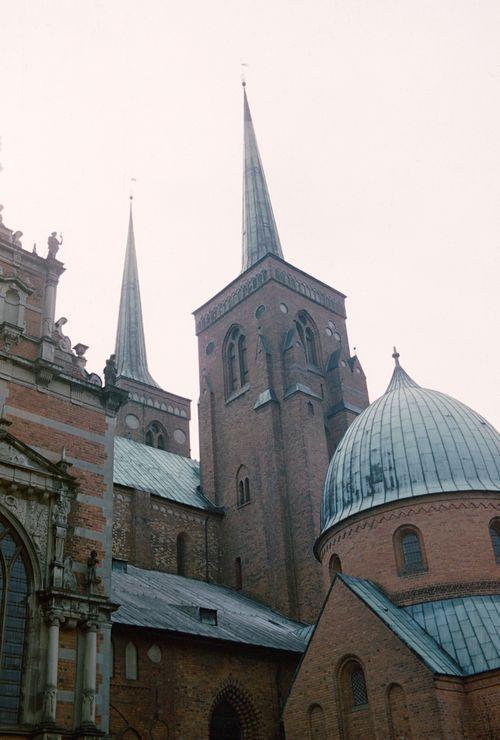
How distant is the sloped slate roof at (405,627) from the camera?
65.8 ft

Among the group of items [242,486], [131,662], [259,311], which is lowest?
[131,662]

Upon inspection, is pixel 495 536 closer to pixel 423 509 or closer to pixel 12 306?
pixel 423 509

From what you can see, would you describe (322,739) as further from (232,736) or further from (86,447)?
(86,447)

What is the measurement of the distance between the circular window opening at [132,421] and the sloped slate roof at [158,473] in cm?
691

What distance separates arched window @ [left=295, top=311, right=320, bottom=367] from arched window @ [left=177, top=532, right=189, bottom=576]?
37.9ft

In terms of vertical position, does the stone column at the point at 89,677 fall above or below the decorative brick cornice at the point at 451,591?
below

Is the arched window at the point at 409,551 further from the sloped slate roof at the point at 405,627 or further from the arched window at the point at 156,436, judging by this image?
the arched window at the point at 156,436

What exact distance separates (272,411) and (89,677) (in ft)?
77.2

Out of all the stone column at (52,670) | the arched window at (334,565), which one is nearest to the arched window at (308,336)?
the arched window at (334,565)

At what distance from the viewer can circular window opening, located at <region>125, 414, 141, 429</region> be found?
164ft

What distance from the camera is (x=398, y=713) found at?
20.0 metres

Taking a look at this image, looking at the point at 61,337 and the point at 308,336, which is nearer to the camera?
the point at 61,337

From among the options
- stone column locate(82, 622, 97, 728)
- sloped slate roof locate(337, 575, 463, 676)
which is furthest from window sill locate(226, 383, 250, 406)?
stone column locate(82, 622, 97, 728)

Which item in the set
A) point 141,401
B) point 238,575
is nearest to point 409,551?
point 238,575
